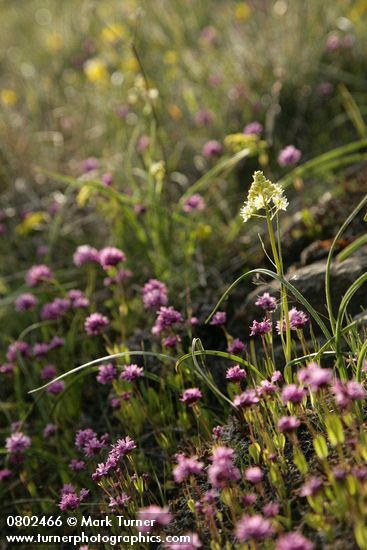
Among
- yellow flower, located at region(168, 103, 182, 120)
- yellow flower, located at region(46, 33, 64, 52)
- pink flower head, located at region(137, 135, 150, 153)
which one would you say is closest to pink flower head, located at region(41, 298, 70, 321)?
pink flower head, located at region(137, 135, 150, 153)

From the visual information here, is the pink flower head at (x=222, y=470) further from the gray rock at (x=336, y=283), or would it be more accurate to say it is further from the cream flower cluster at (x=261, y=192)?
the gray rock at (x=336, y=283)

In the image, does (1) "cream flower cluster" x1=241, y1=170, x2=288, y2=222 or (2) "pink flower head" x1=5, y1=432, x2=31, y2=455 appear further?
(2) "pink flower head" x1=5, y1=432, x2=31, y2=455

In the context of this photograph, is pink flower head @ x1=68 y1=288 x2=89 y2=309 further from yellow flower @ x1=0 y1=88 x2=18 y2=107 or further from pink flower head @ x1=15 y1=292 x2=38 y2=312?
yellow flower @ x1=0 y1=88 x2=18 y2=107

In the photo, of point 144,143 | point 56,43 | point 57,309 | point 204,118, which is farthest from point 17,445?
point 56,43

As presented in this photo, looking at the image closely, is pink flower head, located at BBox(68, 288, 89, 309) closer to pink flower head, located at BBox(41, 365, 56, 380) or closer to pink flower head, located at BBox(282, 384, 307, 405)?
pink flower head, located at BBox(41, 365, 56, 380)

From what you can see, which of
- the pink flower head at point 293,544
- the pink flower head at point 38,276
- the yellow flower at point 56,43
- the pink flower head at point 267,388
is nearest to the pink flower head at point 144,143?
the pink flower head at point 38,276

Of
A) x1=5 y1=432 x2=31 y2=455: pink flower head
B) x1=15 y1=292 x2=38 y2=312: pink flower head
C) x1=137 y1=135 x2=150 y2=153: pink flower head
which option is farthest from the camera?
x1=137 y1=135 x2=150 y2=153: pink flower head

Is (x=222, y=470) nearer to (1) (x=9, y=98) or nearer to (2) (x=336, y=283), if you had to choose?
(2) (x=336, y=283)

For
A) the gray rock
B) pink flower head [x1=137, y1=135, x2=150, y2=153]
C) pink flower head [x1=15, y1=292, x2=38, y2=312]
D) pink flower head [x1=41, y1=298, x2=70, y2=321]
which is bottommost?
the gray rock

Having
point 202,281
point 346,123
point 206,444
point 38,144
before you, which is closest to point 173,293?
point 202,281

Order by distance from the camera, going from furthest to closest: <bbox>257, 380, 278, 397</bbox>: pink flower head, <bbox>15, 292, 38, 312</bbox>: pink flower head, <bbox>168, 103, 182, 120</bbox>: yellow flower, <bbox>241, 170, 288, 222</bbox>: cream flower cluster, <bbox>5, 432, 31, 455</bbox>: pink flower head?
1. <bbox>168, 103, 182, 120</bbox>: yellow flower
2. <bbox>15, 292, 38, 312</bbox>: pink flower head
3. <bbox>5, 432, 31, 455</bbox>: pink flower head
4. <bbox>257, 380, 278, 397</bbox>: pink flower head
5. <bbox>241, 170, 288, 222</bbox>: cream flower cluster

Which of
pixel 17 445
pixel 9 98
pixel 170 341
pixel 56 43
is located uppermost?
pixel 56 43

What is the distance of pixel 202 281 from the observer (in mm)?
3082

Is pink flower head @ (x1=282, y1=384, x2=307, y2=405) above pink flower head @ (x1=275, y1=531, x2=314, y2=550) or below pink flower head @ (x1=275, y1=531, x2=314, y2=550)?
above
